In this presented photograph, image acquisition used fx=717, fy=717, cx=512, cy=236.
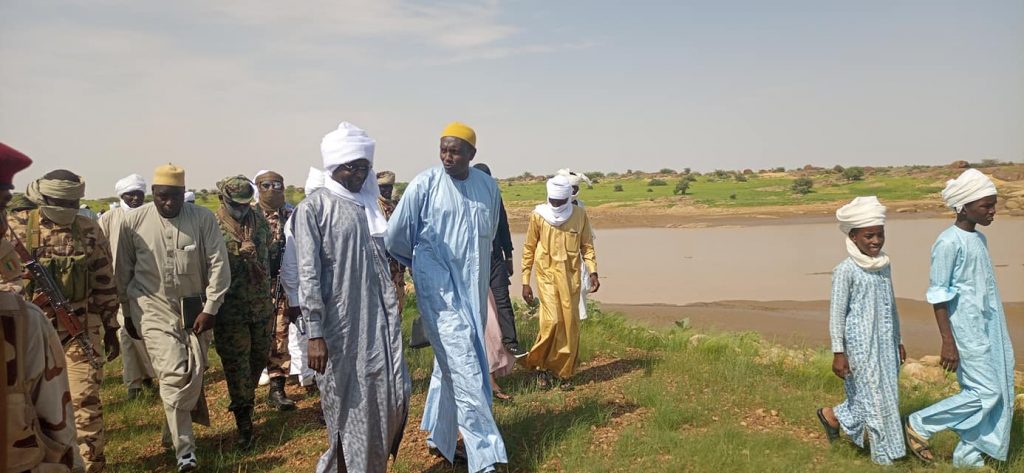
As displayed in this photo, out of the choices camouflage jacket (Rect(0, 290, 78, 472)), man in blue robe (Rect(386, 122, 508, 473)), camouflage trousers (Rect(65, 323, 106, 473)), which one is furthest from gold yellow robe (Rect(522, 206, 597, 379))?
camouflage jacket (Rect(0, 290, 78, 472))

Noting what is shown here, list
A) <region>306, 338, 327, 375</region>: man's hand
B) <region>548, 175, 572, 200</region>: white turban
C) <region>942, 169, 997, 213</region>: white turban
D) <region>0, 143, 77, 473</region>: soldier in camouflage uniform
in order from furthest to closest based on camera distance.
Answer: <region>548, 175, 572, 200</region>: white turban → <region>942, 169, 997, 213</region>: white turban → <region>306, 338, 327, 375</region>: man's hand → <region>0, 143, 77, 473</region>: soldier in camouflage uniform

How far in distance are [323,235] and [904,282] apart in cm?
1343

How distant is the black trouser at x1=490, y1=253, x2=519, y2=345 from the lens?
6.02 metres

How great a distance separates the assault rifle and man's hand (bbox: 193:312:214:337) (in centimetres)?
60

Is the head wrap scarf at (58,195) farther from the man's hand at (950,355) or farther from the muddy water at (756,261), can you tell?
the muddy water at (756,261)

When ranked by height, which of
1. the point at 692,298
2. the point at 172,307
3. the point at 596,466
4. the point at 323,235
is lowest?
the point at 692,298

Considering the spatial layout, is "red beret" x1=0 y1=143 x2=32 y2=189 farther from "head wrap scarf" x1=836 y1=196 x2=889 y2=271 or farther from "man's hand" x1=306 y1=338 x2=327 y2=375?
"head wrap scarf" x1=836 y1=196 x2=889 y2=271

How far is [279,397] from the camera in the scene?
596cm

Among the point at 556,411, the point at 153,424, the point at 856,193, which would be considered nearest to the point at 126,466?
the point at 153,424

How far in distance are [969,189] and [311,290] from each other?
386 centimetres

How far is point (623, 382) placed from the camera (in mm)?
6250

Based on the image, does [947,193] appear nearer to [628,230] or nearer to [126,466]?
[126,466]

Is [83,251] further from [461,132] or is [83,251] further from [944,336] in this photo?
[944,336]

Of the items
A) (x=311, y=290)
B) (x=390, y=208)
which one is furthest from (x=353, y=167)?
(x=390, y=208)
